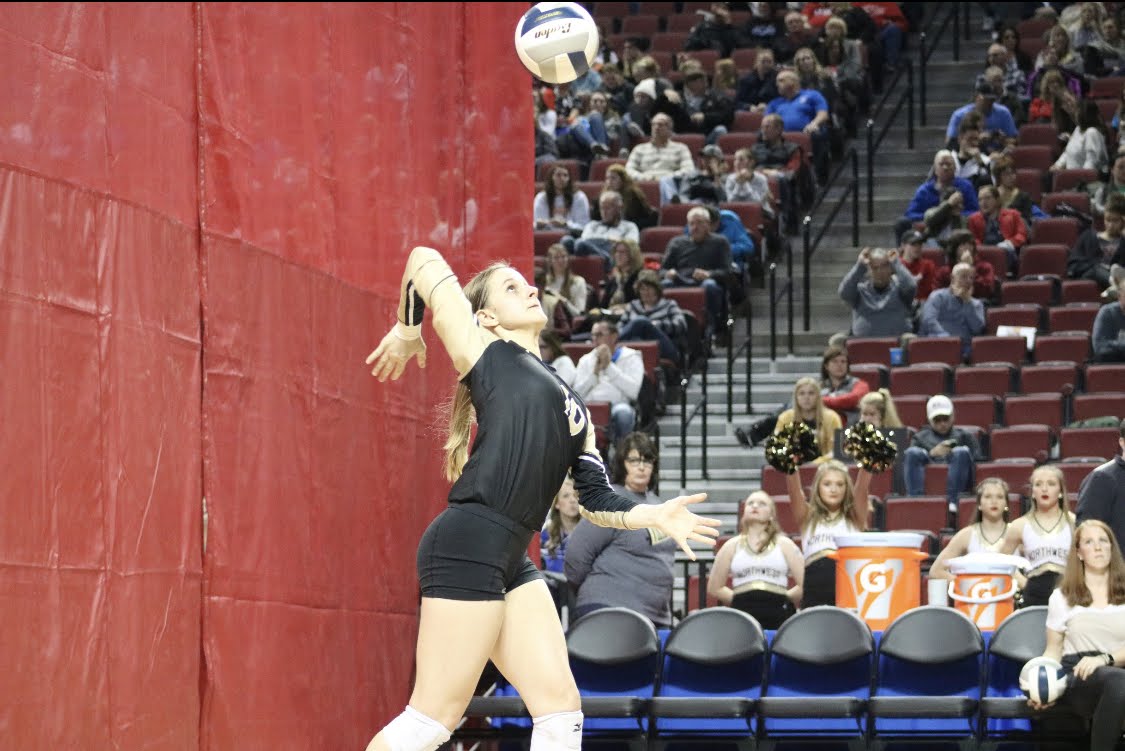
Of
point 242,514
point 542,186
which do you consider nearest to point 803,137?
point 542,186

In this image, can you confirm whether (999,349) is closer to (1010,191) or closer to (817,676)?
(1010,191)

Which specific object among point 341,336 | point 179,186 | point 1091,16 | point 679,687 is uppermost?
point 1091,16

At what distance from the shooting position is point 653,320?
44.0 ft

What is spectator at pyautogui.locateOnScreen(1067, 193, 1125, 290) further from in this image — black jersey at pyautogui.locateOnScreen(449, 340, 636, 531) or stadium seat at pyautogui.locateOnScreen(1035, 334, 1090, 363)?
black jersey at pyautogui.locateOnScreen(449, 340, 636, 531)

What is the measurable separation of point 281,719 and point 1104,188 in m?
10.6

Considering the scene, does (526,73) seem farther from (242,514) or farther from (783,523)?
(783,523)

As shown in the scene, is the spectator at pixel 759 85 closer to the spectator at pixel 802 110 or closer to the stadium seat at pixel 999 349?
the spectator at pixel 802 110

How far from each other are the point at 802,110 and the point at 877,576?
9561 mm

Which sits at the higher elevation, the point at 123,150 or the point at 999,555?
the point at 123,150

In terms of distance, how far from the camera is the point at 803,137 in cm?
1664

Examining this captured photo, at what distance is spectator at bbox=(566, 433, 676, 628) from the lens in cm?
816

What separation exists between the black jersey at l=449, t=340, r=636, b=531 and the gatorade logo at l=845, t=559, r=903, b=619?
3.47m

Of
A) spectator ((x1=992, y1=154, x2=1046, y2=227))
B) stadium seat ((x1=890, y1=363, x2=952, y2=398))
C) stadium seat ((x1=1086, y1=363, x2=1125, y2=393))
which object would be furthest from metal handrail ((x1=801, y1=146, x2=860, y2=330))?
stadium seat ((x1=1086, y1=363, x2=1125, y2=393))

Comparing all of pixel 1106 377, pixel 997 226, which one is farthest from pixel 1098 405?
pixel 997 226
